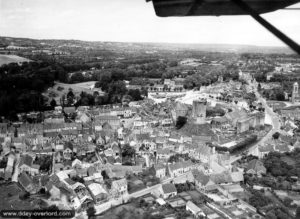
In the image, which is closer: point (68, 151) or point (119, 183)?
point (119, 183)

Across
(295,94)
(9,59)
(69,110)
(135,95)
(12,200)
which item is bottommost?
(12,200)

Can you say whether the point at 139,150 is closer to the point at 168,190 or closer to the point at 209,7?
the point at 168,190

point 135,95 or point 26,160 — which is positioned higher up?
point 135,95

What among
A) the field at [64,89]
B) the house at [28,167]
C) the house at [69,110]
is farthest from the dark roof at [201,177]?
the field at [64,89]

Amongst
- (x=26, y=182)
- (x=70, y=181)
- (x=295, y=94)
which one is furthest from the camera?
(x=295, y=94)

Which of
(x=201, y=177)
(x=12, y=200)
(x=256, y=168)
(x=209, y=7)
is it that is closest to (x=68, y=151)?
(x=12, y=200)

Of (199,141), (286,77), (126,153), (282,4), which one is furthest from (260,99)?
(282,4)

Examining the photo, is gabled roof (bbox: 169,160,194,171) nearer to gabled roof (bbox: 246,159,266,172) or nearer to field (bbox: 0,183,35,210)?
gabled roof (bbox: 246,159,266,172)
